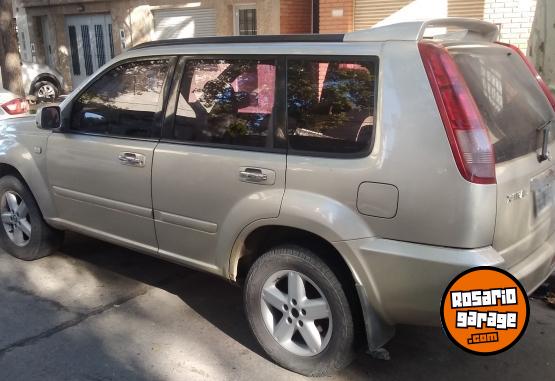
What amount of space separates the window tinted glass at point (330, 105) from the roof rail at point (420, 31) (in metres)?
0.15

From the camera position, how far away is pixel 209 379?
3.00 metres

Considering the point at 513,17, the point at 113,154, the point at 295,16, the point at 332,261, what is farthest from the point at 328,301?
the point at 295,16

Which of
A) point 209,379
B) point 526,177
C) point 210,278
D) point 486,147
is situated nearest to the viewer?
point 486,147

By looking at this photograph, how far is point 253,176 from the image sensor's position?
2973 mm

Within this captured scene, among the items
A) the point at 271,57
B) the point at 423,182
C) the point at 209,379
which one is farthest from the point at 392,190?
the point at 209,379

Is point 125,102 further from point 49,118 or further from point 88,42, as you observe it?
point 88,42

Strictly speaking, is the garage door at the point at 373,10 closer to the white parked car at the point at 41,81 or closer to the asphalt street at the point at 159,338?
the asphalt street at the point at 159,338

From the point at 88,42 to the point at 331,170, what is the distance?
16.6m

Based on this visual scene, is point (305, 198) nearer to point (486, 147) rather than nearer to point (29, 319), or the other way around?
point (486, 147)

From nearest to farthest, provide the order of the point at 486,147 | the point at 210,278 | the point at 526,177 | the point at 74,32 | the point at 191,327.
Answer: the point at 486,147
the point at 526,177
the point at 191,327
the point at 210,278
the point at 74,32

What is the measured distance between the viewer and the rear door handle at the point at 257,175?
115 inches

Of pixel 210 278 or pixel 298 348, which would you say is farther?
pixel 210 278

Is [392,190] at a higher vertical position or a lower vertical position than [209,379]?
higher

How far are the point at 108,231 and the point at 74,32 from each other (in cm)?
1590
